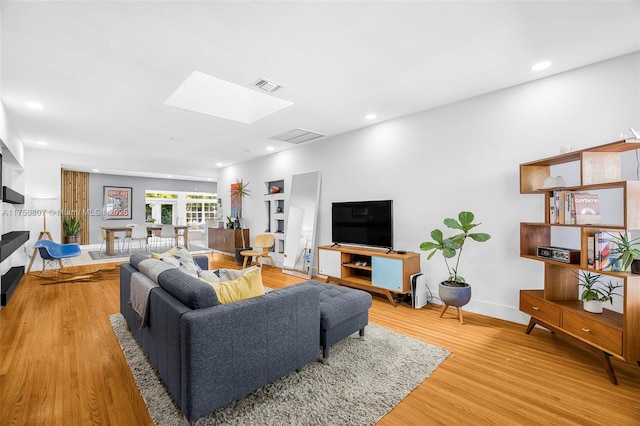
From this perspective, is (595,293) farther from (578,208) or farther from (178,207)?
(178,207)

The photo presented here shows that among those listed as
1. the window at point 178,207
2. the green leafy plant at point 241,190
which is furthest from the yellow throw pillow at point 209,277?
the window at point 178,207

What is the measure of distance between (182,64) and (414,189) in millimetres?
3126

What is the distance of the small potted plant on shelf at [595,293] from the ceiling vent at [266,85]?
136 inches

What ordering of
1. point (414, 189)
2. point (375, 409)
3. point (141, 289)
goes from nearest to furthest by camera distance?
point (375, 409) → point (141, 289) → point (414, 189)

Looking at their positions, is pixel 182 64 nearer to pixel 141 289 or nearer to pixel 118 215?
pixel 141 289

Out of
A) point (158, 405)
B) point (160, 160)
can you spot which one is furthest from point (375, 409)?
point (160, 160)

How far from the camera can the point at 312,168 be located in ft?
18.4

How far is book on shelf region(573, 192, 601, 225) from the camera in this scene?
2.36 metres

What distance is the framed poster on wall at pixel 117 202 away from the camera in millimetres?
9570

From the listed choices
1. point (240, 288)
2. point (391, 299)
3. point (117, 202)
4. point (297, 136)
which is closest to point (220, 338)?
point (240, 288)

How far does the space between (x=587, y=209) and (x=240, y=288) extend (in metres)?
2.85

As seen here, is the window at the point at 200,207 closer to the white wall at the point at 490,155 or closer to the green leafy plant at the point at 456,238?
the white wall at the point at 490,155

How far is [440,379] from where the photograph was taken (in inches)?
83.2

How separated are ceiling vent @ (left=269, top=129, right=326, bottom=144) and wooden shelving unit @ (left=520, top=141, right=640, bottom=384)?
3.21 m
